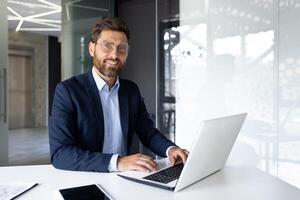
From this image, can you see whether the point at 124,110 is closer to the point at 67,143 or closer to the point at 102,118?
the point at 102,118

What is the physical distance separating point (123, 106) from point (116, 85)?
12 centimetres

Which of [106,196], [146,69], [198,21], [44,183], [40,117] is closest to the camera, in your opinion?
[106,196]

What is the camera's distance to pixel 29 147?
604 centimetres

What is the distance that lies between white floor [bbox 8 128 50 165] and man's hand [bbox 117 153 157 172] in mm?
3836

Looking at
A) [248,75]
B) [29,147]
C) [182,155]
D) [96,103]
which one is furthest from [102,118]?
[29,147]

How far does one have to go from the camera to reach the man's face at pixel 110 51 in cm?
157

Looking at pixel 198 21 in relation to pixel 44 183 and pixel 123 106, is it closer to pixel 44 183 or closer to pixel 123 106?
pixel 123 106

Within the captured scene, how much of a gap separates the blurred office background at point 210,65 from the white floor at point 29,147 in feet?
0.25

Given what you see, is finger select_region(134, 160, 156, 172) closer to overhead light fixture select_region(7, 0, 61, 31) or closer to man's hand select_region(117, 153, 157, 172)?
man's hand select_region(117, 153, 157, 172)

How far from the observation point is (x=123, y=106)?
1.71m

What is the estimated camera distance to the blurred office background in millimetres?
2910

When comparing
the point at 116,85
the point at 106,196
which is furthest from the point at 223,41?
the point at 106,196

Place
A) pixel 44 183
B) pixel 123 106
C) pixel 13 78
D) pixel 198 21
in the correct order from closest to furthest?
pixel 44 183 → pixel 123 106 → pixel 198 21 → pixel 13 78

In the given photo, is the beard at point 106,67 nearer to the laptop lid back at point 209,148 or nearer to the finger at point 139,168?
the finger at point 139,168
